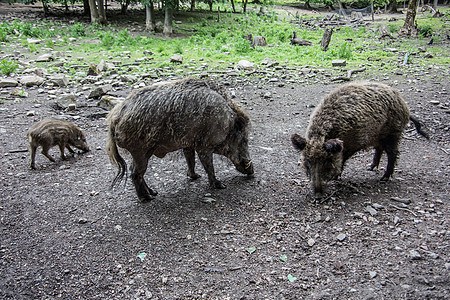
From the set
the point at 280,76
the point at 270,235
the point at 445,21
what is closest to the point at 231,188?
the point at 270,235

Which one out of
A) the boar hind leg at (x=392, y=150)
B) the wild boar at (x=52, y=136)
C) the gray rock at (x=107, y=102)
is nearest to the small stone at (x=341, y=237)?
the boar hind leg at (x=392, y=150)

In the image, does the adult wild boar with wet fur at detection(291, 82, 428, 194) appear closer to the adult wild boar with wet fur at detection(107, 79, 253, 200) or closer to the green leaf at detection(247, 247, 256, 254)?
the adult wild boar with wet fur at detection(107, 79, 253, 200)

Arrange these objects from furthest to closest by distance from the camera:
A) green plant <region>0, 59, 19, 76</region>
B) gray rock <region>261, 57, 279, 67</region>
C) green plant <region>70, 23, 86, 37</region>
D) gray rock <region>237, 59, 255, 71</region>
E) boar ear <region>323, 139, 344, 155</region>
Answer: green plant <region>70, 23, 86, 37</region> → gray rock <region>261, 57, 279, 67</region> → gray rock <region>237, 59, 255, 71</region> → green plant <region>0, 59, 19, 76</region> → boar ear <region>323, 139, 344, 155</region>

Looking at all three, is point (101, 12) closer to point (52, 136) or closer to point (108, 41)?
point (108, 41)

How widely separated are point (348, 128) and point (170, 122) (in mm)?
2476

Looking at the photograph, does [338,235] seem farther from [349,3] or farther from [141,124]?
[349,3]

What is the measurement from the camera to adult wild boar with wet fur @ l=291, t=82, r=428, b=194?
441cm

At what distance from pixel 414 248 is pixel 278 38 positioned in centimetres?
1547

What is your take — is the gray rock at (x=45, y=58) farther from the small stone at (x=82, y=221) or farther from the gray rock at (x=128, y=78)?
the small stone at (x=82, y=221)

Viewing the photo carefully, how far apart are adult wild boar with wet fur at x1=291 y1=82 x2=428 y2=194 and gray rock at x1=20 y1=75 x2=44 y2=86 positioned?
8.48m

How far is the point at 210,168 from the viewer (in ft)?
16.1

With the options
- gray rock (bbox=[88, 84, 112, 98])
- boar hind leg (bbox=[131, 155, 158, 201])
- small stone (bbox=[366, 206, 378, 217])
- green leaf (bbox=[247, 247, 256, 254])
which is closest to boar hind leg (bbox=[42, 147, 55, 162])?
boar hind leg (bbox=[131, 155, 158, 201])

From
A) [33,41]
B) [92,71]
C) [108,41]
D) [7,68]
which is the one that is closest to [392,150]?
[92,71]

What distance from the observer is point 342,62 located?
37.6 feet
